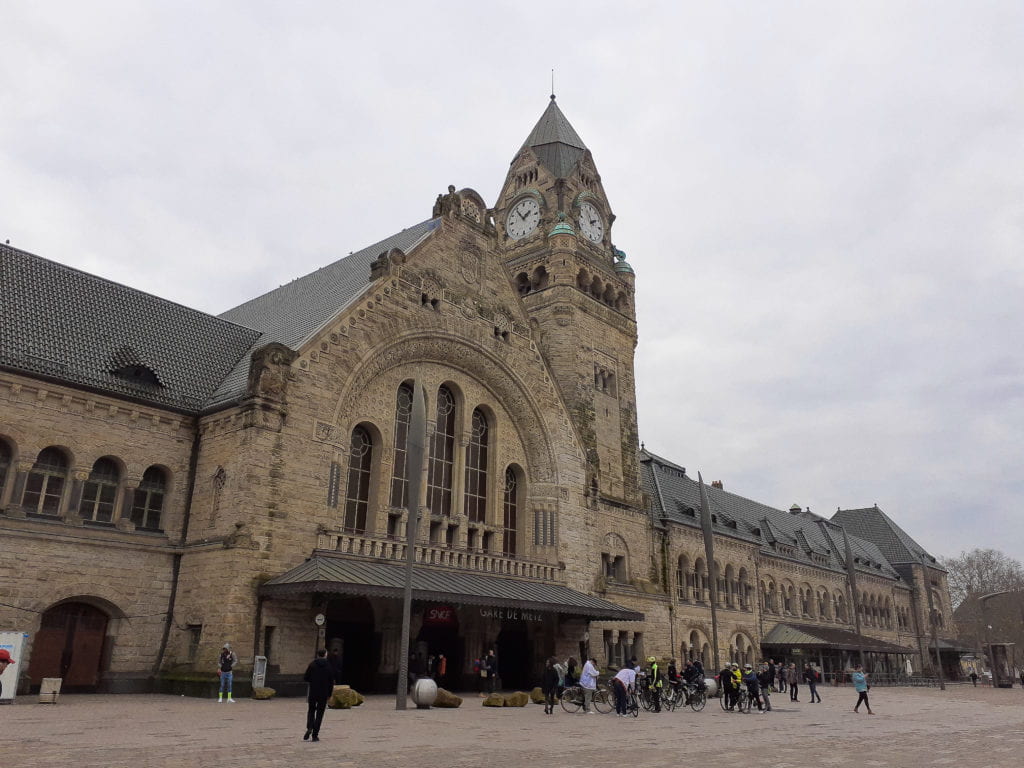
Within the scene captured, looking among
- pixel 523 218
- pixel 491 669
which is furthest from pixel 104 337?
pixel 523 218

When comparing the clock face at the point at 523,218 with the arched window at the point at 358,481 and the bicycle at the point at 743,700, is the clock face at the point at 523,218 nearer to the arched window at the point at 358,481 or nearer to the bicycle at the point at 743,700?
the arched window at the point at 358,481

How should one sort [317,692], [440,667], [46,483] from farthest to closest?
[440,667]
[46,483]
[317,692]

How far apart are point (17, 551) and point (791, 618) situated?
181 ft

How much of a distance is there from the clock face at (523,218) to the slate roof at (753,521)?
693 inches

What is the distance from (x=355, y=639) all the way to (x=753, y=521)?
147ft

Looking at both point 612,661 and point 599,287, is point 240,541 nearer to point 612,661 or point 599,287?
point 612,661

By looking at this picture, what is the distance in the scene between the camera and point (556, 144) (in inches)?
1971

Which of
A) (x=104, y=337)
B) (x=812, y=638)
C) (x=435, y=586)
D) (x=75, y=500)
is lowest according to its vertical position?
(x=812, y=638)

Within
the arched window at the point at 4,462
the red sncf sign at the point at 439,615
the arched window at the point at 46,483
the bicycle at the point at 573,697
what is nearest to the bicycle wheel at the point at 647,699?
the bicycle at the point at 573,697

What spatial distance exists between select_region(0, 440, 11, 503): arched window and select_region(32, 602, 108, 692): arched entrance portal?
374 cm

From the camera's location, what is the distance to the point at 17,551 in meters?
21.4

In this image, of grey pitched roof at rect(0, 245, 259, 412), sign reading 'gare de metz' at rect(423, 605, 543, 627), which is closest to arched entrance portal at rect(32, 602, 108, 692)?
grey pitched roof at rect(0, 245, 259, 412)

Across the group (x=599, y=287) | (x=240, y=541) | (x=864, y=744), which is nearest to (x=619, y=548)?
(x=599, y=287)

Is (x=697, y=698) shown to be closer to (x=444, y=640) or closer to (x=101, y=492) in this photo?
(x=444, y=640)
